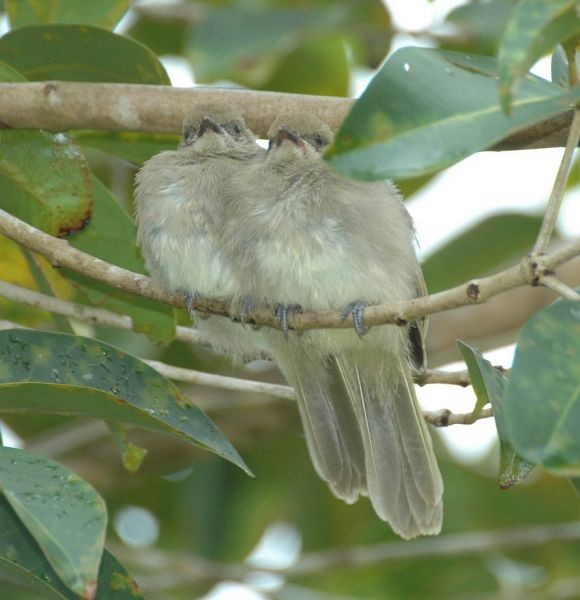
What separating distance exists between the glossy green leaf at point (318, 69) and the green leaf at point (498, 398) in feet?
9.21

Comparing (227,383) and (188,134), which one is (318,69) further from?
(227,383)

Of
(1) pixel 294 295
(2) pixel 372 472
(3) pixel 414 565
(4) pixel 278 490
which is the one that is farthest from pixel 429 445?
(4) pixel 278 490

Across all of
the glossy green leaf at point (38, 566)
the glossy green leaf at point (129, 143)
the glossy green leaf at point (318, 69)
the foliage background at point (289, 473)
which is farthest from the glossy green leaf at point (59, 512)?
the glossy green leaf at point (318, 69)

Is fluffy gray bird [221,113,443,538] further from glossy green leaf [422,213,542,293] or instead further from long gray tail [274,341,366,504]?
glossy green leaf [422,213,542,293]

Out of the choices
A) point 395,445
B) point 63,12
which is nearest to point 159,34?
point 63,12

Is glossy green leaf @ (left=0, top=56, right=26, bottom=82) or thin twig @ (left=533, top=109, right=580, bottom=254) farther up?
glossy green leaf @ (left=0, top=56, right=26, bottom=82)

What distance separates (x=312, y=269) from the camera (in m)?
3.71

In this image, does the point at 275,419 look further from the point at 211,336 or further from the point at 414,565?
the point at 211,336

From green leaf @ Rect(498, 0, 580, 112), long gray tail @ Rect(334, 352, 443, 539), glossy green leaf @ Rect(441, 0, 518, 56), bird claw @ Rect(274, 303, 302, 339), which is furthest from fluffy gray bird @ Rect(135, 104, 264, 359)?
green leaf @ Rect(498, 0, 580, 112)

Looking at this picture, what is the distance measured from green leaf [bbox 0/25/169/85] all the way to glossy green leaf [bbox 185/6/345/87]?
0.55ft

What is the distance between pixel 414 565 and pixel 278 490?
0.79 meters

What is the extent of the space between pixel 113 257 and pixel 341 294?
0.91 meters

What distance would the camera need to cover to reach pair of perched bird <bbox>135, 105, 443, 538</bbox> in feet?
12.3

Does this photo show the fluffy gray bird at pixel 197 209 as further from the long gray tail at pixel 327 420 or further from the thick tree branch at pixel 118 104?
the long gray tail at pixel 327 420
